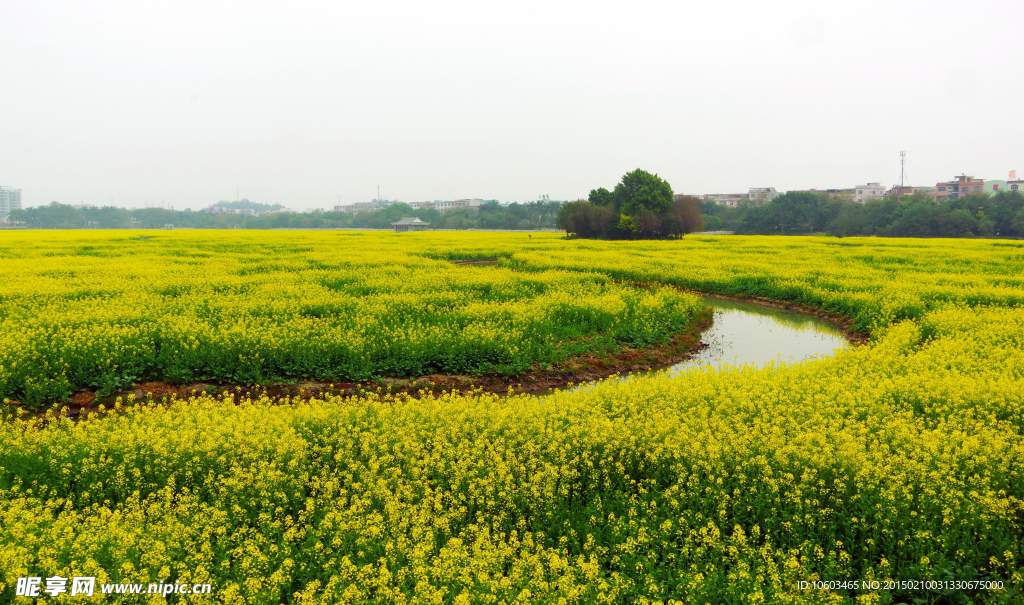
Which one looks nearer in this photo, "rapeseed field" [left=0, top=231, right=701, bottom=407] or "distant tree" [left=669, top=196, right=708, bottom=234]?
"rapeseed field" [left=0, top=231, right=701, bottom=407]

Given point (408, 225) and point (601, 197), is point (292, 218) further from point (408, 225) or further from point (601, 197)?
point (601, 197)

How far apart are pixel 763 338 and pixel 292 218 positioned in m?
117

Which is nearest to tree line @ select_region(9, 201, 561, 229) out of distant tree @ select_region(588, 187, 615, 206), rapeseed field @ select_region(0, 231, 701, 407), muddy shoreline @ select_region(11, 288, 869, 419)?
distant tree @ select_region(588, 187, 615, 206)

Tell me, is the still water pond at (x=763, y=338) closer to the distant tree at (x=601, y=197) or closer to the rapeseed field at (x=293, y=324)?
the rapeseed field at (x=293, y=324)

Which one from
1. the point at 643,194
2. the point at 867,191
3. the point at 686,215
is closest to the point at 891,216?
the point at 686,215

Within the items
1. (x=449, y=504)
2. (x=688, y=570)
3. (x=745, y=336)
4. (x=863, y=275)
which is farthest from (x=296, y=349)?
(x=863, y=275)

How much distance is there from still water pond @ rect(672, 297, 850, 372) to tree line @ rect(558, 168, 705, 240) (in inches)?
1205

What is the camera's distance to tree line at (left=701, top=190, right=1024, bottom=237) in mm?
55625

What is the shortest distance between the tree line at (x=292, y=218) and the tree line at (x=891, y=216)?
31669 mm

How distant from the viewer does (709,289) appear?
67.7 feet

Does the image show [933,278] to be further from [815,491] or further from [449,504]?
[449,504]

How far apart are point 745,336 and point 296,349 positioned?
10807 mm

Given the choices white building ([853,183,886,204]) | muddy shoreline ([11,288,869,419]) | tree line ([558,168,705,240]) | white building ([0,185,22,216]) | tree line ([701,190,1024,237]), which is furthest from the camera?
white building ([0,185,22,216])

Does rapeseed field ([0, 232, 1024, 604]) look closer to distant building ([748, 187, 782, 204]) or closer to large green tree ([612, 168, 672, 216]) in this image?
large green tree ([612, 168, 672, 216])
